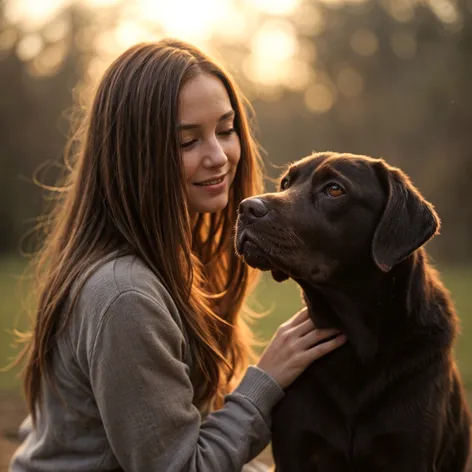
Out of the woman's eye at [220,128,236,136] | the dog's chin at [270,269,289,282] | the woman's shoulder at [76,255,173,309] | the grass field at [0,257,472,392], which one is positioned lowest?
the grass field at [0,257,472,392]

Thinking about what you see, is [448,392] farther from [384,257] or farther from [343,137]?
[343,137]

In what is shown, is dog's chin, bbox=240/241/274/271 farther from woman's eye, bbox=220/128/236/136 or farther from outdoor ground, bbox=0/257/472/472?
outdoor ground, bbox=0/257/472/472

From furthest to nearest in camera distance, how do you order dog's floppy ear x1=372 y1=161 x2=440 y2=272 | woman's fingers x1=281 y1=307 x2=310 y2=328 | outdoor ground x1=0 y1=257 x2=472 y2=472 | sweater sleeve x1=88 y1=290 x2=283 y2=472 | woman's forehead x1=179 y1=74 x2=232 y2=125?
outdoor ground x1=0 y1=257 x2=472 y2=472
woman's fingers x1=281 y1=307 x2=310 y2=328
woman's forehead x1=179 y1=74 x2=232 y2=125
dog's floppy ear x1=372 y1=161 x2=440 y2=272
sweater sleeve x1=88 y1=290 x2=283 y2=472

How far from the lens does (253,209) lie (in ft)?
9.33

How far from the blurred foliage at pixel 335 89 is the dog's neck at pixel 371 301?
2126 centimetres

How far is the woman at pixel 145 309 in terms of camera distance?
2666 millimetres

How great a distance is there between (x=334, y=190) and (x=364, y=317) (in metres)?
0.51

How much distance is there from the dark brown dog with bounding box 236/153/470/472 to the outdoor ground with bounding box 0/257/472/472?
62.7 inches

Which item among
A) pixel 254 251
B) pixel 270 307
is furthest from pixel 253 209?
pixel 270 307

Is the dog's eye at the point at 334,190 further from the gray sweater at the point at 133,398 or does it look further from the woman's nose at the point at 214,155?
the gray sweater at the point at 133,398

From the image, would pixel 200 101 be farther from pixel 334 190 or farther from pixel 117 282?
pixel 117 282

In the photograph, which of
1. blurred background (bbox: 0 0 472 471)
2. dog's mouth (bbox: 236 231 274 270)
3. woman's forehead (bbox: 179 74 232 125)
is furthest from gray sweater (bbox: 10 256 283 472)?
blurred background (bbox: 0 0 472 471)

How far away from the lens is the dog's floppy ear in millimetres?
2811

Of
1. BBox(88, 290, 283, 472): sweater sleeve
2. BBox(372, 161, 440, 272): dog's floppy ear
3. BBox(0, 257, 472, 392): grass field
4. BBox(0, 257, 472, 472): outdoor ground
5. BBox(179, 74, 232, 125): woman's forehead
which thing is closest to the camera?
BBox(88, 290, 283, 472): sweater sleeve
